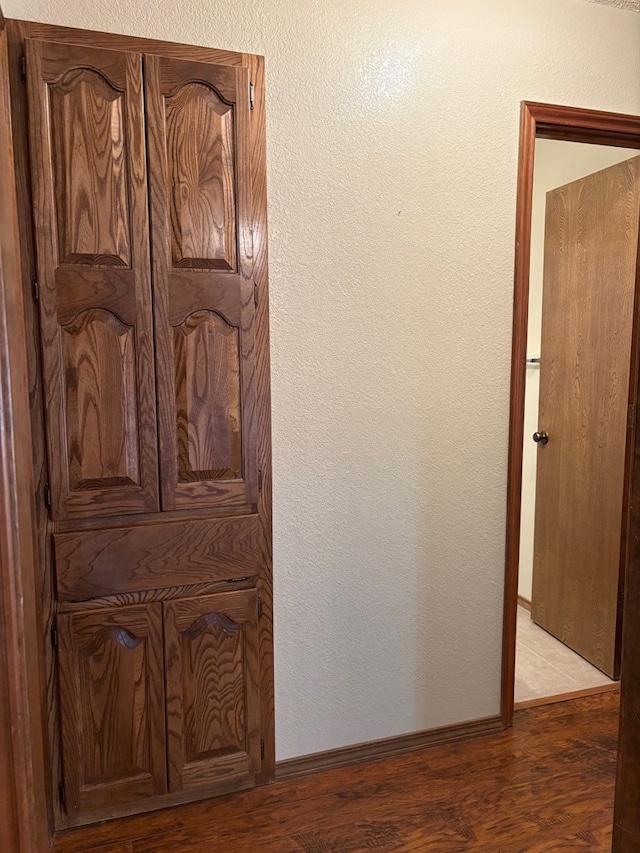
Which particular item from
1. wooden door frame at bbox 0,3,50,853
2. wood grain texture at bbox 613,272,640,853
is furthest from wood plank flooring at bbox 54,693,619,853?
wood grain texture at bbox 613,272,640,853

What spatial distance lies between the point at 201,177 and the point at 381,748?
Result: 1.98 m

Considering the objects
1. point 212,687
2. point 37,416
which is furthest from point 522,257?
point 212,687

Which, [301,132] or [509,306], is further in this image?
[509,306]

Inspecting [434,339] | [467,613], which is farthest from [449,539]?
[434,339]

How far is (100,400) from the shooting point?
5.57 ft

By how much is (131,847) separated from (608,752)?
5.31 ft

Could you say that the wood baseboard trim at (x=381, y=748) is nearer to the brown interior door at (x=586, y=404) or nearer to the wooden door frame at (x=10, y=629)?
the brown interior door at (x=586, y=404)

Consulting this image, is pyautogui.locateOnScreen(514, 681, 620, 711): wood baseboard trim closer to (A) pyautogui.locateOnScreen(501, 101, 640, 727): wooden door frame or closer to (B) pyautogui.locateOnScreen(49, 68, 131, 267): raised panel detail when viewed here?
(A) pyautogui.locateOnScreen(501, 101, 640, 727): wooden door frame

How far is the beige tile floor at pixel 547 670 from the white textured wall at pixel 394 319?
0.48m

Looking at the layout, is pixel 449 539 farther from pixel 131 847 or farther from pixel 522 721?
pixel 131 847

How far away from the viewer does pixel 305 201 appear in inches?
72.6

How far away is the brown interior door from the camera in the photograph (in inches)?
99.7

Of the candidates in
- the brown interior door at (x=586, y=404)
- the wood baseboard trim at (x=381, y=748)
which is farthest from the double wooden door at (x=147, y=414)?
the brown interior door at (x=586, y=404)

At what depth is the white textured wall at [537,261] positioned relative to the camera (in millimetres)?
2977
